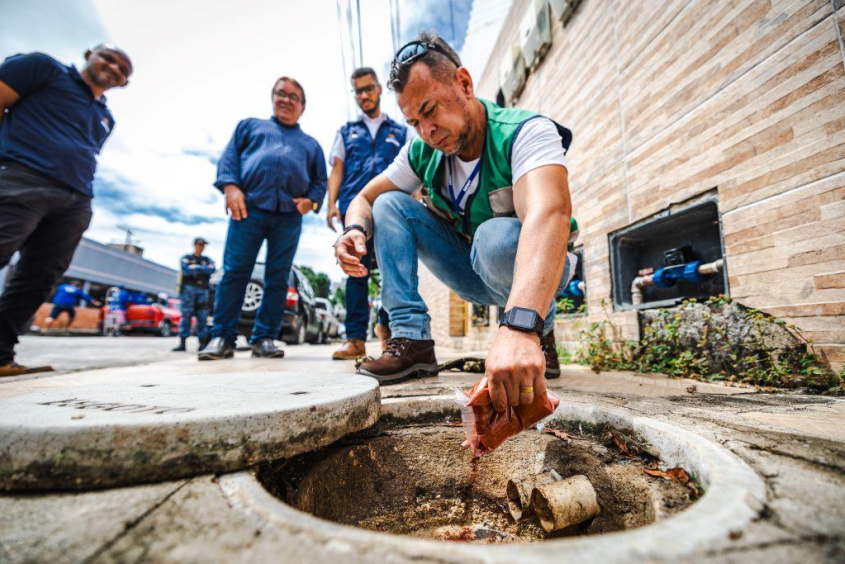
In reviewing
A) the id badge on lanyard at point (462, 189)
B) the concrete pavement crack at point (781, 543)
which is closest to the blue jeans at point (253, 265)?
the id badge on lanyard at point (462, 189)

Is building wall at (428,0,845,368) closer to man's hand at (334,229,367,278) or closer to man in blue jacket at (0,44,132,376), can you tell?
man's hand at (334,229,367,278)

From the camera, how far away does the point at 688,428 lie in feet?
3.18

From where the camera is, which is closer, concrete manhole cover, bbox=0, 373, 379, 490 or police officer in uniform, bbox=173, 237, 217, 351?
concrete manhole cover, bbox=0, 373, 379, 490

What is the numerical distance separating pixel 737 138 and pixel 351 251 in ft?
7.21

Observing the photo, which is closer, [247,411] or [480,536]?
[247,411]

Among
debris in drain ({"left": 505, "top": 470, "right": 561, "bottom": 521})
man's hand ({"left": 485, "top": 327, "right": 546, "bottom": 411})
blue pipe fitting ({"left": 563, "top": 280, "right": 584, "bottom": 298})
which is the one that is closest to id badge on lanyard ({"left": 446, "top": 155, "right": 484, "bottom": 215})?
man's hand ({"left": 485, "top": 327, "right": 546, "bottom": 411})

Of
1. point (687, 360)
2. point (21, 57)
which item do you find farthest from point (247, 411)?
point (21, 57)

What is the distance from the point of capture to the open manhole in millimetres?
971

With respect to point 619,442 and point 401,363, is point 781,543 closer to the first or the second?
point 619,442

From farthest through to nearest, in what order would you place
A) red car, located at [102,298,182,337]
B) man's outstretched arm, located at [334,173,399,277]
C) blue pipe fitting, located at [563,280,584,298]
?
red car, located at [102,298,182,337]
blue pipe fitting, located at [563,280,584,298]
man's outstretched arm, located at [334,173,399,277]

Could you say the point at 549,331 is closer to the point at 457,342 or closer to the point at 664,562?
the point at 664,562

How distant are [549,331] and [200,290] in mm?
6146

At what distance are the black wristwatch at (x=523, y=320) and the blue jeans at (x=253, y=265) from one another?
8.93ft

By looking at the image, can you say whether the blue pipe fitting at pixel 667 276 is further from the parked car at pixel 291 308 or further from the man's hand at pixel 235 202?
the parked car at pixel 291 308
